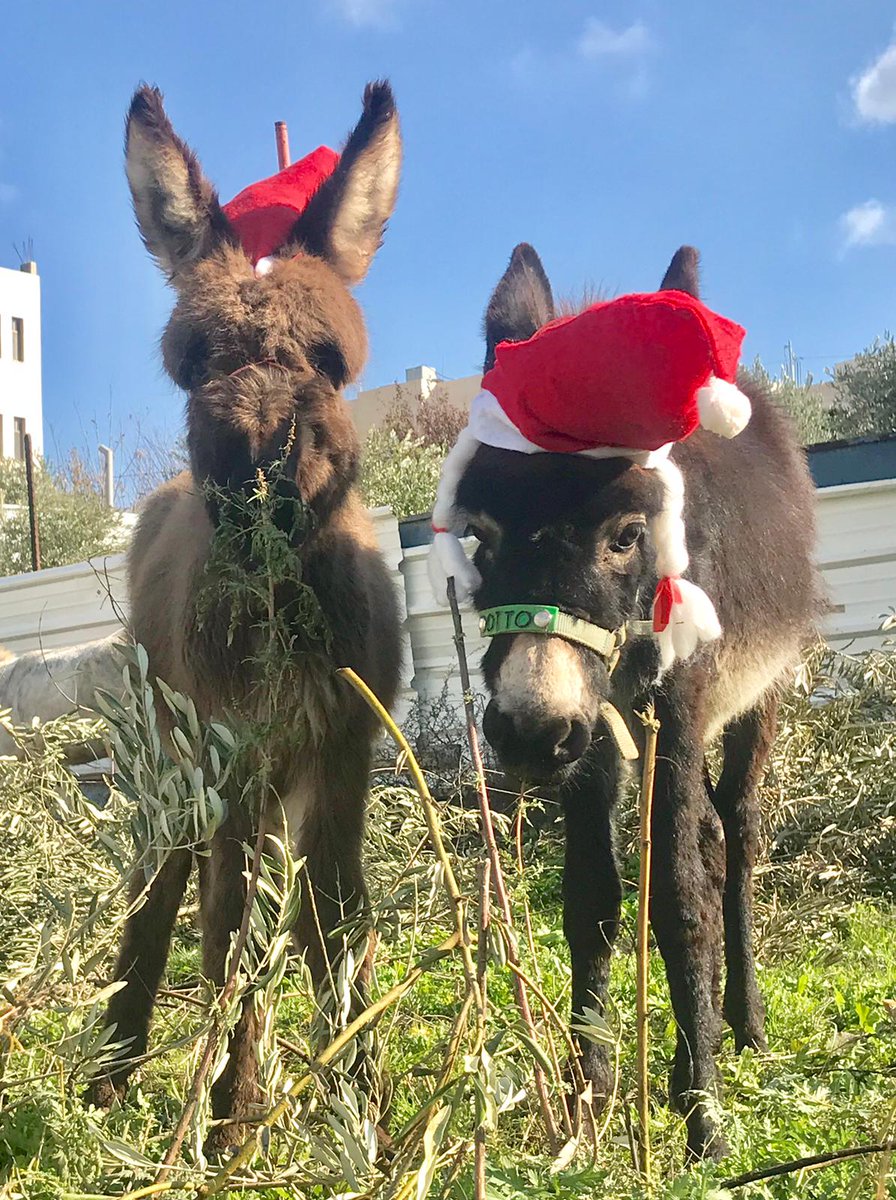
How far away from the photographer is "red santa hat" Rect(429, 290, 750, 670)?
A: 2334 mm

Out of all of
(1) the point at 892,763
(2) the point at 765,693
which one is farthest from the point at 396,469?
(2) the point at 765,693

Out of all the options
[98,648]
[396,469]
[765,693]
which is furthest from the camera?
[396,469]

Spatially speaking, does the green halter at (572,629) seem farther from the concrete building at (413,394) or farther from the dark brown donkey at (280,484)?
the concrete building at (413,394)

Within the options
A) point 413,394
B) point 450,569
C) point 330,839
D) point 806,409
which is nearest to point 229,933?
point 330,839

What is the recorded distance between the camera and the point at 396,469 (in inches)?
412

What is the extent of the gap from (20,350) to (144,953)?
39.5 metres

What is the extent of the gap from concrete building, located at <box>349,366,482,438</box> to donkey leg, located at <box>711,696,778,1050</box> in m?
11.4

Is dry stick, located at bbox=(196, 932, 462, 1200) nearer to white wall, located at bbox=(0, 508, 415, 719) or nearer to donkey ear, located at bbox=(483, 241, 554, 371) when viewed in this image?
donkey ear, located at bbox=(483, 241, 554, 371)

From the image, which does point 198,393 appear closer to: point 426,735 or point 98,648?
point 426,735

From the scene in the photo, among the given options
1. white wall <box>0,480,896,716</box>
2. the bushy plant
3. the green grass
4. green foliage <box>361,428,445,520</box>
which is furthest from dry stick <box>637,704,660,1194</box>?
green foliage <box>361,428,445,520</box>

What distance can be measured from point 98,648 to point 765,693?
5200 millimetres

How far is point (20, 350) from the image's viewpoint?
38.3 metres

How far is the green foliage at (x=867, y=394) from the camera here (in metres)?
10.5

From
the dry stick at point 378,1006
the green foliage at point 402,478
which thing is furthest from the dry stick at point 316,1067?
the green foliage at point 402,478
